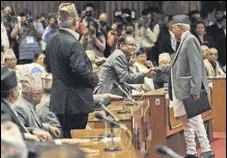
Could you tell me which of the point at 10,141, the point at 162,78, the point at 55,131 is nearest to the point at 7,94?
the point at 10,141

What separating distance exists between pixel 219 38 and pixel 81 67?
1002 centimetres

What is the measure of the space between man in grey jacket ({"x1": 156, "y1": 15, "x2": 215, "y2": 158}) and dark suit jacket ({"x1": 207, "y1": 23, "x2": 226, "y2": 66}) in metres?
7.75

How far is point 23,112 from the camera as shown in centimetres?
633

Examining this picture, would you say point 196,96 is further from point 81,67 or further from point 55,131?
point 55,131

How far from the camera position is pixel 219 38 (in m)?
16.6

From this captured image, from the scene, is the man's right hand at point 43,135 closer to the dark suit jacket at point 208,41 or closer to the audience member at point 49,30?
the audience member at point 49,30

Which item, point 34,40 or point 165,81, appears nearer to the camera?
point 165,81

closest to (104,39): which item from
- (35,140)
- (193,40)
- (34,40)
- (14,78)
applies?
(34,40)

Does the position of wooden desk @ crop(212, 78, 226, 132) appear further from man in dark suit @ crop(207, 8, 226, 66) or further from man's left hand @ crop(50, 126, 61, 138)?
man's left hand @ crop(50, 126, 61, 138)

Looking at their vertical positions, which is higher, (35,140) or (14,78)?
(14,78)

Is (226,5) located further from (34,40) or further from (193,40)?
(193,40)

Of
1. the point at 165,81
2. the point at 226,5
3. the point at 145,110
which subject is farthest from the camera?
the point at 226,5

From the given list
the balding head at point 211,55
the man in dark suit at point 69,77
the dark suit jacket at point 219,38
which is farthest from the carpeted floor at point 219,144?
the dark suit jacket at point 219,38

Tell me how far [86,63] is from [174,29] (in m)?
2.26
